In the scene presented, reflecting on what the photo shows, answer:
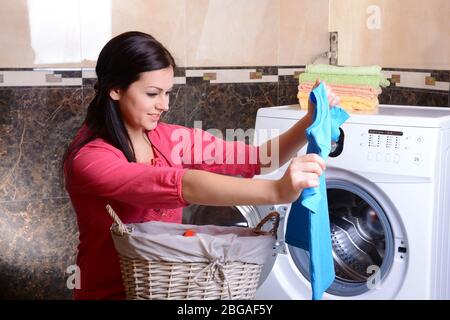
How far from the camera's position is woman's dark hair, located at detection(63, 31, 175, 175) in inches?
64.8

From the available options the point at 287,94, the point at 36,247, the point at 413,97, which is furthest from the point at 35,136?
the point at 413,97

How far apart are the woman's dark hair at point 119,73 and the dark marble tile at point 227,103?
59.3 inches

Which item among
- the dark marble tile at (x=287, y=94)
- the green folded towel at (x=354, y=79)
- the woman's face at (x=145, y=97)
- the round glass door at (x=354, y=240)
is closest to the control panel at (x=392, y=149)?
the round glass door at (x=354, y=240)

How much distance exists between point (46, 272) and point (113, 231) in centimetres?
171

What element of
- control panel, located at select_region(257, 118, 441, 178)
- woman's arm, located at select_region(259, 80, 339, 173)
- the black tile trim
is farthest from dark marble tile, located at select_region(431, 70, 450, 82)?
the black tile trim

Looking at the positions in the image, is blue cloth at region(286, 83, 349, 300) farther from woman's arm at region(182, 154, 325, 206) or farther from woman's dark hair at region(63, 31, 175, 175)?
woman's dark hair at region(63, 31, 175, 175)

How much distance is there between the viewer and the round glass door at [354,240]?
237 centimetres

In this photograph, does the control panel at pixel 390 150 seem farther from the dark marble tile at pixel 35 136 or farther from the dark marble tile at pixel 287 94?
the dark marble tile at pixel 35 136

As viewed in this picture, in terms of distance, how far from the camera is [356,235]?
2512 mm

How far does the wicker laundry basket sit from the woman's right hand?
181 millimetres

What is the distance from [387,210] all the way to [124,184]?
1133 mm

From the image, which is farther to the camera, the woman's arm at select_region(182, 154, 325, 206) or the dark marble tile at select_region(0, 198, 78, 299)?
the dark marble tile at select_region(0, 198, 78, 299)
